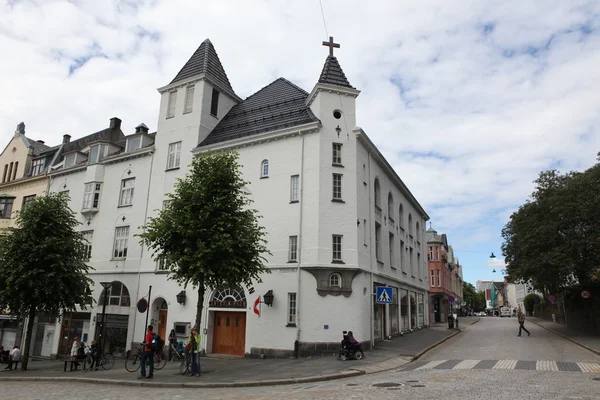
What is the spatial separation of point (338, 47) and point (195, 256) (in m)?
15.5

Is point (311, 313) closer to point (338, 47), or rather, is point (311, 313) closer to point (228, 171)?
point (228, 171)

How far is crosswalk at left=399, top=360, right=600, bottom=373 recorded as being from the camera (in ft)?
47.8

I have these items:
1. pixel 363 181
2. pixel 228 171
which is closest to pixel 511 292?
pixel 363 181

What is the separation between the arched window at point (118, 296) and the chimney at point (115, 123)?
17.2 meters

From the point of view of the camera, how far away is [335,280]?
68.6ft

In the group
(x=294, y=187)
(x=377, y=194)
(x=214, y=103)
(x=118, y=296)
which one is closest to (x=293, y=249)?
(x=294, y=187)

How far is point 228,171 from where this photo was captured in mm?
18312

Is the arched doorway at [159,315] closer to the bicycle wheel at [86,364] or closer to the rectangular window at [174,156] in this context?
the bicycle wheel at [86,364]

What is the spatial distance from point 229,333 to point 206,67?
54.8 feet

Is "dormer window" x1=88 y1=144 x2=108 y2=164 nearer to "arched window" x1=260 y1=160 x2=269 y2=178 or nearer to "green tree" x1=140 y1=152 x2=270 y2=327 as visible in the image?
"arched window" x1=260 y1=160 x2=269 y2=178

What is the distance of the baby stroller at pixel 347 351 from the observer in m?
18.3

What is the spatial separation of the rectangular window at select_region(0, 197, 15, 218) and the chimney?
10073mm

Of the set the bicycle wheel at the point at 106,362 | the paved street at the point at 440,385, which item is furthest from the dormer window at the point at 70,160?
the paved street at the point at 440,385

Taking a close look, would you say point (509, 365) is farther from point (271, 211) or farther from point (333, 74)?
point (333, 74)
